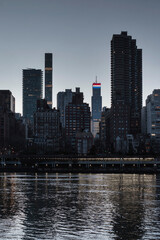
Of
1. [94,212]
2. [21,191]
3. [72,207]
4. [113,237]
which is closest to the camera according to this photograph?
[113,237]

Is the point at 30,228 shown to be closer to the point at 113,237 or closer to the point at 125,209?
the point at 113,237

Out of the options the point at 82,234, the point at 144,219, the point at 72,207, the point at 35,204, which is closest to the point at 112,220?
the point at 144,219

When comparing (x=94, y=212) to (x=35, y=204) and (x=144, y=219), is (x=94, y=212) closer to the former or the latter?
(x=144, y=219)

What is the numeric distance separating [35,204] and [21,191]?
87.0 feet

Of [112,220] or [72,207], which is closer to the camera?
[112,220]

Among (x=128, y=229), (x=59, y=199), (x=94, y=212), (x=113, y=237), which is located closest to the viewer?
(x=113, y=237)

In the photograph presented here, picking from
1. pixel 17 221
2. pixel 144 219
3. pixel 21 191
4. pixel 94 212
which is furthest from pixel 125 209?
pixel 21 191

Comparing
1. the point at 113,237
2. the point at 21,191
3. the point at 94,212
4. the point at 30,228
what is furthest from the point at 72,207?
the point at 21,191

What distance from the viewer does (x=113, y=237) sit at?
49281mm

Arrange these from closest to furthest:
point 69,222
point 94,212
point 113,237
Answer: point 113,237 → point 69,222 → point 94,212

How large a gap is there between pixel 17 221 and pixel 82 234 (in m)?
11.9

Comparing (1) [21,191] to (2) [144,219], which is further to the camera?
(1) [21,191]

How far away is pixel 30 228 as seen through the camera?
178 feet

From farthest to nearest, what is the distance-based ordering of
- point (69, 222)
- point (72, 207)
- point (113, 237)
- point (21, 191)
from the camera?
point (21, 191) < point (72, 207) < point (69, 222) < point (113, 237)
